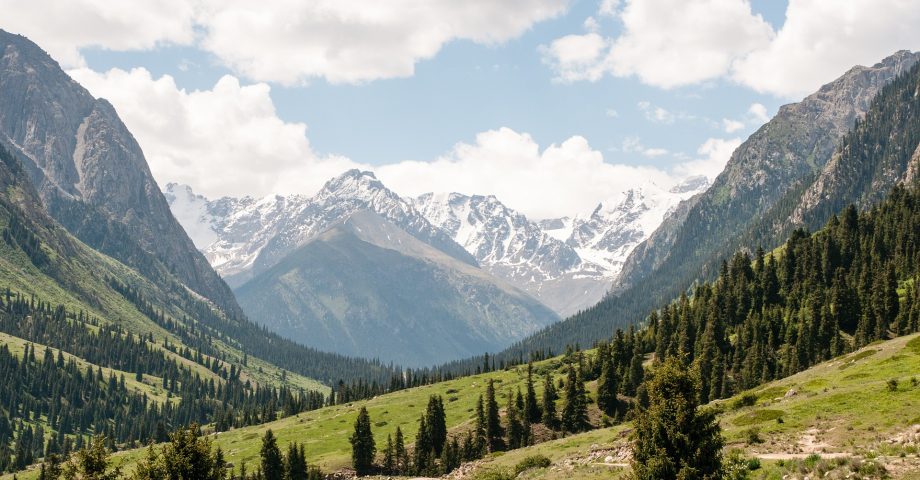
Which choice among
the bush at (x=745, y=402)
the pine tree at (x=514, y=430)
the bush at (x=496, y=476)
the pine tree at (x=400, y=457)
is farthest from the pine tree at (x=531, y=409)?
the bush at (x=496, y=476)

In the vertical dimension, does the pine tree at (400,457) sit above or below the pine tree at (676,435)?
below

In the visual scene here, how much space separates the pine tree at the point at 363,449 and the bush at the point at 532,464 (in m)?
63.7

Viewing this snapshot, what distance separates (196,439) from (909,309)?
423 feet

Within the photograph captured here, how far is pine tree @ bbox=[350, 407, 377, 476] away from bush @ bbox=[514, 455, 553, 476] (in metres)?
63.7

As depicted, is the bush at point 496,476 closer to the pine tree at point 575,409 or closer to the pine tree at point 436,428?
the pine tree at point 436,428

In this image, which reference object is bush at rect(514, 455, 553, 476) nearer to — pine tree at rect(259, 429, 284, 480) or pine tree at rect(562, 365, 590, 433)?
pine tree at rect(259, 429, 284, 480)

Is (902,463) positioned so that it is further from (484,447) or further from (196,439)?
(484,447)

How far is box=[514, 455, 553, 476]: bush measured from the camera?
7838cm

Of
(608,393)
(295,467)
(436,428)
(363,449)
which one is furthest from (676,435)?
(608,393)

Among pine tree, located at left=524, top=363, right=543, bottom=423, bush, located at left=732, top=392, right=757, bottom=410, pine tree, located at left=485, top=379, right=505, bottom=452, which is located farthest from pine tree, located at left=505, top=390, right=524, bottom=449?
bush, located at left=732, top=392, right=757, bottom=410

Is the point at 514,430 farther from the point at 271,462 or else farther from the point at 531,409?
the point at 271,462

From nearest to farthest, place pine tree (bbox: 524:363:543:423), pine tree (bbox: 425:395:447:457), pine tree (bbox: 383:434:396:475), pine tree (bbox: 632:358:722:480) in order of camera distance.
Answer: pine tree (bbox: 632:358:722:480) → pine tree (bbox: 383:434:396:475) → pine tree (bbox: 425:395:447:457) → pine tree (bbox: 524:363:543:423)

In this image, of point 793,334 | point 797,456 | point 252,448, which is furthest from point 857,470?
point 252,448

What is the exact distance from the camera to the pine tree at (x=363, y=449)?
139 meters
